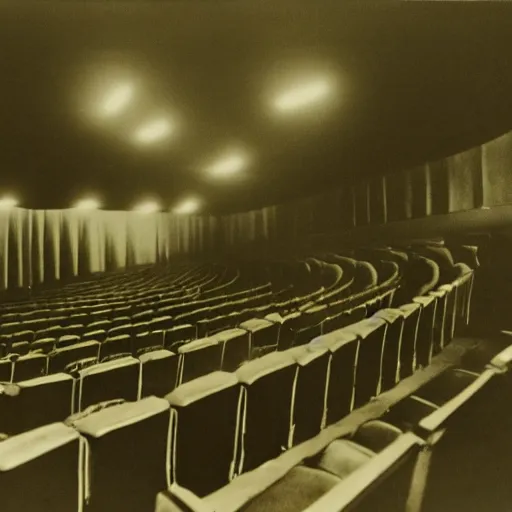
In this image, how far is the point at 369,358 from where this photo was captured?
0.86 meters

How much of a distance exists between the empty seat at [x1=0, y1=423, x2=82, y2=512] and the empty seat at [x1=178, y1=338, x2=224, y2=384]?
0.45m

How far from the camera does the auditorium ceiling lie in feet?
3.68

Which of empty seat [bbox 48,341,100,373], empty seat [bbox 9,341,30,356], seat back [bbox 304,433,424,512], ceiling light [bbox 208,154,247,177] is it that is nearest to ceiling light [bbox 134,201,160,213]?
ceiling light [bbox 208,154,247,177]

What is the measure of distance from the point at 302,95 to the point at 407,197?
5.81 ft

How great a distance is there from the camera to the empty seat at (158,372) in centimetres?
82

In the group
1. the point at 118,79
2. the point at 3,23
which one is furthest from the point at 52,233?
the point at 3,23

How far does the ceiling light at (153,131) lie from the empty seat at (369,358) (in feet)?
5.26

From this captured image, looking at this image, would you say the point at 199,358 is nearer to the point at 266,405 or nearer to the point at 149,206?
the point at 266,405

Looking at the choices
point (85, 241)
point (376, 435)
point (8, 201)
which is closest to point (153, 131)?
point (376, 435)

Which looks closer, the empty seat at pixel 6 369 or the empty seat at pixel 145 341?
the empty seat at pixel 6 369

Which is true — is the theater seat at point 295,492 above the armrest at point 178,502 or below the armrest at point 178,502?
below

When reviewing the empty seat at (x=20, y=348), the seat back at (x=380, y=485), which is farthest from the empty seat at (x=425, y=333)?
the empty seat at (x=20, y=348)

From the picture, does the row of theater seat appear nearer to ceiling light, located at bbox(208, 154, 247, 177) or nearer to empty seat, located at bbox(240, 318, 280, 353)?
empty seat, located at bbox(240, 318, 280, 353)

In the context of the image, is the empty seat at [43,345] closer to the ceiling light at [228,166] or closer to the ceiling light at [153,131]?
the ceiling light at [153,131]
